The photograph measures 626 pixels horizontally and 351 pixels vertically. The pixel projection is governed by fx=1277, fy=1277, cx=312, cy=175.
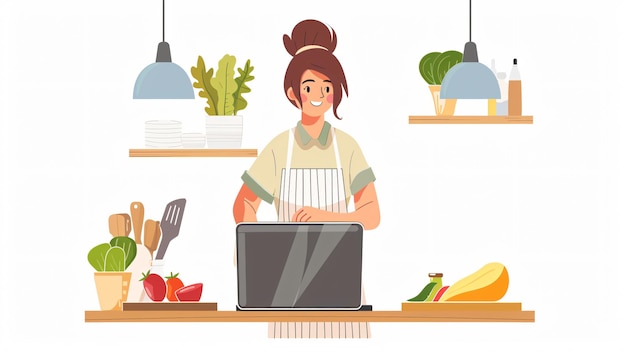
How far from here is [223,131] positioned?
22.3ft

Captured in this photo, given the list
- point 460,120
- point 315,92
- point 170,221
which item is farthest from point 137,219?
point 460,120

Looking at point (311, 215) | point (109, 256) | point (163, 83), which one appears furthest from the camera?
point (163, 83)

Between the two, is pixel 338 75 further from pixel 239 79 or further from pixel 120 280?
pixel 120 280

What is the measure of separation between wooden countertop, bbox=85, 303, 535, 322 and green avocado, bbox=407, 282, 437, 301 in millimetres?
142

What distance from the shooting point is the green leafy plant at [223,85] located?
676 cm

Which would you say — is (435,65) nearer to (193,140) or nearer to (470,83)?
(470,83)

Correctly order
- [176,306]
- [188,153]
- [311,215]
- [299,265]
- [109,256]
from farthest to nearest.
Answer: [188,153]
[311,215]
[109,256]
[176,306]
[299,265]

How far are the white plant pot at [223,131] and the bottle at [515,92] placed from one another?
1470 mm

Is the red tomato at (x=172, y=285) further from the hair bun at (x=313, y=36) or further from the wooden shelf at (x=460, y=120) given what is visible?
the wooden shelf at (x=460, y=120)

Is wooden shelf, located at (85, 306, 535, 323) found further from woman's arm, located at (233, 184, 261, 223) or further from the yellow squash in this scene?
woman's arm, located at (233, 184, 261, 223)

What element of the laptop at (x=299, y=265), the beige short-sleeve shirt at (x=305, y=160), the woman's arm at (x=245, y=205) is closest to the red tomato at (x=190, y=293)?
the laptop at (x=299, y=265)

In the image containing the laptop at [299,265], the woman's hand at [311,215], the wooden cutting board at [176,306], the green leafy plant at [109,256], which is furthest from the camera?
the woman's hand at [311,215]

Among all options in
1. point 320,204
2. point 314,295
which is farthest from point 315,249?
point 320,204

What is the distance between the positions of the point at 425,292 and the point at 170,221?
138 cm
